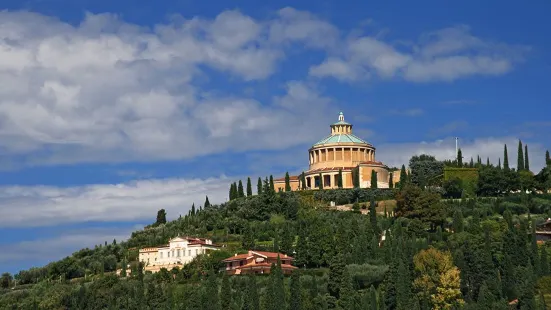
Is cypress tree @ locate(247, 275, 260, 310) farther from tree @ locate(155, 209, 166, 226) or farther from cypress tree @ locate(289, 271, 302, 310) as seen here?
tree @ locate(155, 209, 166, 226)

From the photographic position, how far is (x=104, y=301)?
71500mm

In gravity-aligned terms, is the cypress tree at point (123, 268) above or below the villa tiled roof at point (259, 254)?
below

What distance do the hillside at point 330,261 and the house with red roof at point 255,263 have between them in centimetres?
115

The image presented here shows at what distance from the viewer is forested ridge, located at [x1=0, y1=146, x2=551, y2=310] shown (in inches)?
2452

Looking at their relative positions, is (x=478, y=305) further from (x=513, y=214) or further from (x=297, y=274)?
(x=513, y=214)

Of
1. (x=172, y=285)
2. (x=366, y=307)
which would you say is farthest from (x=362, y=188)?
(x=366, y=307)

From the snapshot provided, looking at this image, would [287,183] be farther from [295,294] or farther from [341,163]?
[295,294]

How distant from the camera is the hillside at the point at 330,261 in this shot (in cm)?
6241

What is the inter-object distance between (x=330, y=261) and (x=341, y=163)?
131 feet

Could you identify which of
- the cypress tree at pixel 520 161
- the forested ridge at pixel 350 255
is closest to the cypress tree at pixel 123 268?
the forested ridge at pixel 350 255

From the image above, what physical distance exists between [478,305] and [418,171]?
44.3 meters

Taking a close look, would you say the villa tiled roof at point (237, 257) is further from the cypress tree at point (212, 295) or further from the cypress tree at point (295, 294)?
the cypress tree at point (295, 294)

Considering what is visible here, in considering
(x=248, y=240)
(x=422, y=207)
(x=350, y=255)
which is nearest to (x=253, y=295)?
(x=350, y=255)

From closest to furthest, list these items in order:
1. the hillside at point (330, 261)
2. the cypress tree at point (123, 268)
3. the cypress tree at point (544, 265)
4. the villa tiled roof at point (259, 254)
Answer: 1. the hillside at point (330, 261)
2. the cypress tree at point (544, 265)
3. the villa tiled roof at point (259, 254)
4. the cypress tree at point (123, 268)
